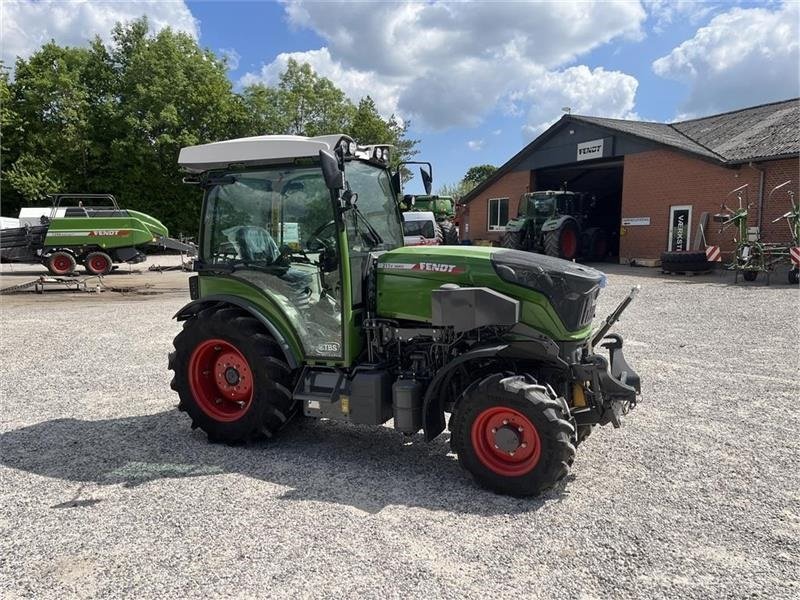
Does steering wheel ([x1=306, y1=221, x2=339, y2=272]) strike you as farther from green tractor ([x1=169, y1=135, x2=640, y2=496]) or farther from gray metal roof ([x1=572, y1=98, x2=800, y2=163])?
gray metal roof ([x1=572, y1=98, x2=800, y2=163])

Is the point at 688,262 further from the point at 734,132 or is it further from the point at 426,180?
the point at 426,180

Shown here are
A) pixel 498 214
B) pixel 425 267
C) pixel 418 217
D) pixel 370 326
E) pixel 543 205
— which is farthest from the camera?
pixel 498 214

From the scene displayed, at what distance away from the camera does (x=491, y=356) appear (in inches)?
150

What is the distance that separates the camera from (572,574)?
114 inches

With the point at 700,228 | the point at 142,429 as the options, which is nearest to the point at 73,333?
the point at 142,429

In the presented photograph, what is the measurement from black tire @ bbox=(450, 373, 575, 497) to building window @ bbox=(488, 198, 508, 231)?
24694 millimetres

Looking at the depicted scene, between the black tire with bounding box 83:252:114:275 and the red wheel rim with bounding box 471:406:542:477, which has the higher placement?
the black tire with bounding box 83:252:114:275

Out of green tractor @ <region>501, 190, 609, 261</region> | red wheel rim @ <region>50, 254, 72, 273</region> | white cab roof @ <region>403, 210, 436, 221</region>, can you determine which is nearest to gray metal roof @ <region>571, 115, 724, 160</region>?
green tractor @ <region>501, 190, 609, 261</region>

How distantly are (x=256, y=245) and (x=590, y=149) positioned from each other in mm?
20724

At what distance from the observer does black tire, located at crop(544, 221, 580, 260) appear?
1983 cm

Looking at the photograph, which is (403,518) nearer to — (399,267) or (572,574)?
(572,574)

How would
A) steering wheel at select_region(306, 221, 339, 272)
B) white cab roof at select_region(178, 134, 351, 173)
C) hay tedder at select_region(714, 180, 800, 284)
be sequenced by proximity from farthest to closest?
1. hay tedder at select_region(714, 180, 800, 284)
2. steering wheel at select_region(306, 221, 339, 272)
3. white cab roof at select_region(178, 134, 351, 173)

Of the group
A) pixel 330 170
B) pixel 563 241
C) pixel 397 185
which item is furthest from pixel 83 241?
pixel 330 170

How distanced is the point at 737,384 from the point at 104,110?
1244 inches
